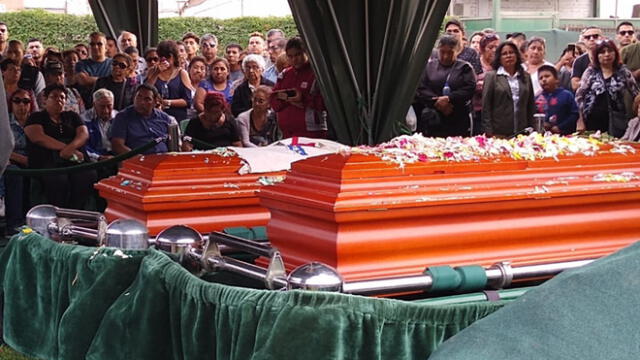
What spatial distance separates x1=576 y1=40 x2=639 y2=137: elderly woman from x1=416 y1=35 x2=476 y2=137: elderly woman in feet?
4.26

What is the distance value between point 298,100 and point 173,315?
3650 millimetres

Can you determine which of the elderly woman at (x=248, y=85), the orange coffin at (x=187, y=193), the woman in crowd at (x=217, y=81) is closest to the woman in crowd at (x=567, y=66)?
the elderly woman at (x=248, y=85)

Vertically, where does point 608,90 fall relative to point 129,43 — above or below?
below

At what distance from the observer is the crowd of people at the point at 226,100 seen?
5.98 m

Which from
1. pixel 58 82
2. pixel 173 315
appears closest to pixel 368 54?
pixel 173 315

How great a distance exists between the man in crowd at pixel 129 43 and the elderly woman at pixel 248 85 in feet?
2.97

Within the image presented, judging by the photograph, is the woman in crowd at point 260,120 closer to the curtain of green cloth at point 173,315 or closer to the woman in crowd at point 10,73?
the woman in crowd at point 10,73

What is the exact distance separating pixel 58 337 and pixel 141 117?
406 cm

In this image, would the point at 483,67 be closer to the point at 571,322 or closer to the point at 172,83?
the point at 172,83

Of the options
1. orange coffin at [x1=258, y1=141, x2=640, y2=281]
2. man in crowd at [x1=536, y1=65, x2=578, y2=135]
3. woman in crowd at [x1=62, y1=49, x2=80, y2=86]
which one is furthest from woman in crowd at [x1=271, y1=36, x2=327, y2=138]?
woman in crowd at [x1=62, y1=49, x2=80, y2=86]

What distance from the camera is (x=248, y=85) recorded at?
25.0 ft

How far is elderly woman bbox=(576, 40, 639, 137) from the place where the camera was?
7.27 m

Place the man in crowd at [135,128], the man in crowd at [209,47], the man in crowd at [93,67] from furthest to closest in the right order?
the man in crowd at [209,47] → the man in crowd at [93,67] → the man in crowd at [135,128]

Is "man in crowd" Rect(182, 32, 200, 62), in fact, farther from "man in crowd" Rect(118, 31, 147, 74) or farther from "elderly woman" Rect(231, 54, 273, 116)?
"elderly woman" Rect(231, 54, 273, 116)
